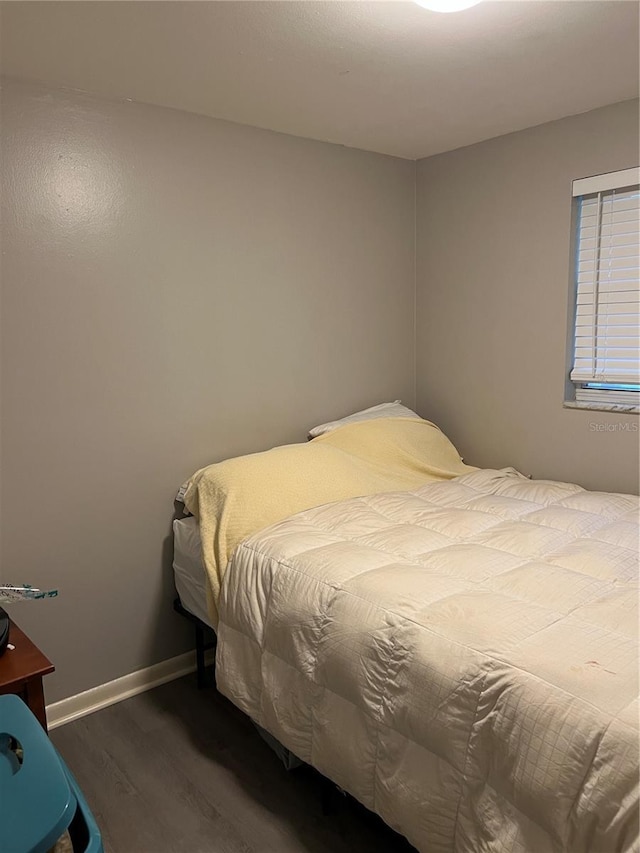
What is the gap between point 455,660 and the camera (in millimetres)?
1464

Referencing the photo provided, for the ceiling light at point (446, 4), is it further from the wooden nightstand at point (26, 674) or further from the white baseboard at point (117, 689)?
the white baseboard at point (117, 689)

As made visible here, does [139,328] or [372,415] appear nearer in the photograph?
[139,328]

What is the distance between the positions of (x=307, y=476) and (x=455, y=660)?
3.90 feet

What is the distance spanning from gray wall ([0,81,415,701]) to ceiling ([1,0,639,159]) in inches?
7.7

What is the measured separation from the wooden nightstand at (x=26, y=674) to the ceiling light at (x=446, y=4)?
6.45ft

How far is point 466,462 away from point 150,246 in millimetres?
1857

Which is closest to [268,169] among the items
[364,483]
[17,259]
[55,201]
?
[55,201]

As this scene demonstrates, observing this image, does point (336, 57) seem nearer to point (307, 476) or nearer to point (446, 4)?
point (446, 4)

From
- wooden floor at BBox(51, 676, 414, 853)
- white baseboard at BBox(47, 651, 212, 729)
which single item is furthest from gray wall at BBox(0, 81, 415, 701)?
wooden floor at BBox(51, 676, 414, 853)

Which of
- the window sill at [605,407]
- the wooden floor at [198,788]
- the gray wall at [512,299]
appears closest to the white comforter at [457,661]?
the wooden floor at [198,788]

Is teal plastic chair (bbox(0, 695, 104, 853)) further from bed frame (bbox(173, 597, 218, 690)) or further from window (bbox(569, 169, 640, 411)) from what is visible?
window (bbox(569, 169, 640, 411))

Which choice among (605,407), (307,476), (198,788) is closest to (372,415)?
(307,476)

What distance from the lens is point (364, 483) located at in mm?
2674

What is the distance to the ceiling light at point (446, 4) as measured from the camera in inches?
63.1
